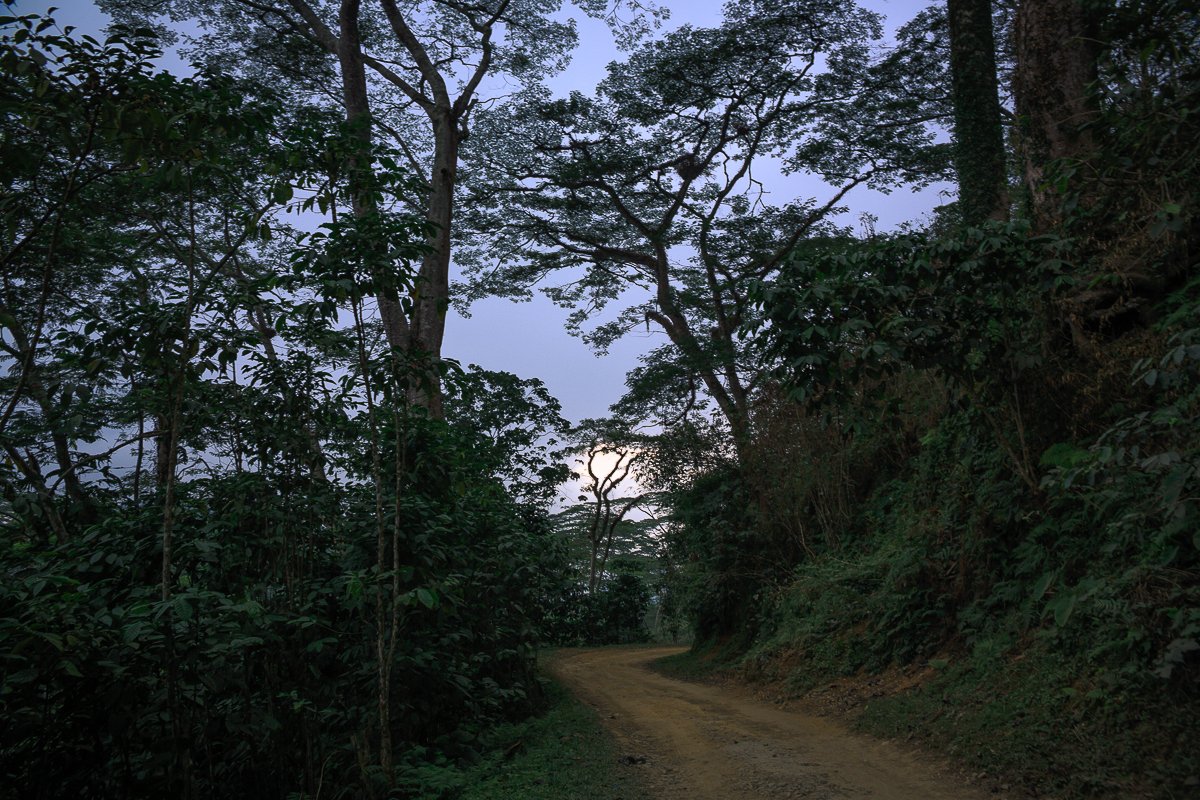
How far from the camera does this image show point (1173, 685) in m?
4.16

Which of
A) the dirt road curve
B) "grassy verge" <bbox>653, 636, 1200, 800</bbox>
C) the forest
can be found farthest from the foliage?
"grassy verge" <bbox>653, 636, 1200, 800</bbox>

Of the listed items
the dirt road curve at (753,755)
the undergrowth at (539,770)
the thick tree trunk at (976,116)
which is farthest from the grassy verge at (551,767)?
the thick tree trunk at (976,116)

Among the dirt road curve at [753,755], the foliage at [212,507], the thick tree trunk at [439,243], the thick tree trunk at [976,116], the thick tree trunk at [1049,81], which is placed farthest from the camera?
the thick tree trunk at [439,243]

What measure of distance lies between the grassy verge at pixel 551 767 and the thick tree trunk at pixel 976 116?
301 inches

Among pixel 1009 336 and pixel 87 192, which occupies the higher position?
pixel 87 192

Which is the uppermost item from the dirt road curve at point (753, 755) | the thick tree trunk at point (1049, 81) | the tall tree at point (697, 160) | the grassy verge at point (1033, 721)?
the tall tree at point (697, 160)

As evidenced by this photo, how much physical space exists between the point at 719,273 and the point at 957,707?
15739 millimetres

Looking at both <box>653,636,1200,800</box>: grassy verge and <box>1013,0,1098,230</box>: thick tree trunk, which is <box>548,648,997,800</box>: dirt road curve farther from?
<box>1013,0,1098,230</box>: thick tree trunk

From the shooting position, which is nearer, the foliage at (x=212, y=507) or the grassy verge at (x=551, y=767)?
the foliage at (x=212, y=507)

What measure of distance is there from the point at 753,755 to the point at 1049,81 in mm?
7003

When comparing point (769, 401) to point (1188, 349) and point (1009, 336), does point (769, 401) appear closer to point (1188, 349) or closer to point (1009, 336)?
point (1009, 336)

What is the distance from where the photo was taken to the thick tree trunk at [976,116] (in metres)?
9.55

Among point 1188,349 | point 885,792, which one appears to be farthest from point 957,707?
point 1188,349

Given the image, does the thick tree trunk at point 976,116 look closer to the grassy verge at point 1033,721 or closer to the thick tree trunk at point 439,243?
the grassy verge at point 1033,721
